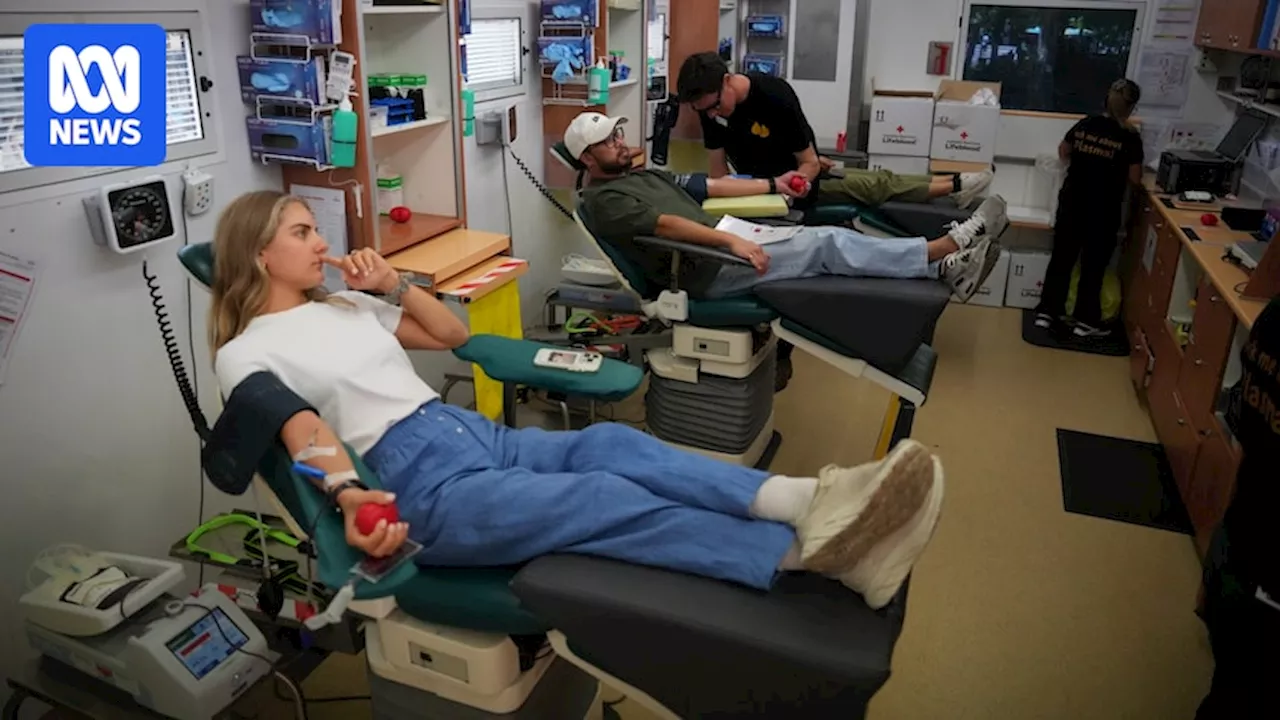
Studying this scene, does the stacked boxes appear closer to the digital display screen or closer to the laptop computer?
the laptop computer

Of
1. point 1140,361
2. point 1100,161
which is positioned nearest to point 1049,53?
point 1100,161

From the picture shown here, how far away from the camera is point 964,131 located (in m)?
5.00

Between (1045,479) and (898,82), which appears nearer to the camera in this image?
A: (1045,479)

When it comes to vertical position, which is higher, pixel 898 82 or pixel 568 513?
pixel 898 82

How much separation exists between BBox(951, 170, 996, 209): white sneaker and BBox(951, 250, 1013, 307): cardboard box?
36.0 inches

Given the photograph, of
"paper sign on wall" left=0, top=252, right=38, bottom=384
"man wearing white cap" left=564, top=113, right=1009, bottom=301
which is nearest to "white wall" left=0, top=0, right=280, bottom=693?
"paper sign on wall" left=0, top=252, right=38, bottom=384

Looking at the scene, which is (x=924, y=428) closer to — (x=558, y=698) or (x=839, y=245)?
(x=839, y=245)

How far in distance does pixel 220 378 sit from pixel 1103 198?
163 inches

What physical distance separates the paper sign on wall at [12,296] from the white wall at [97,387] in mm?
18

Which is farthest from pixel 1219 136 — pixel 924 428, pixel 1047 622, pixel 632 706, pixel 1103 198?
pixel 632 706

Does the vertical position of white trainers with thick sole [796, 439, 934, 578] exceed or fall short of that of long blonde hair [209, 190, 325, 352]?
it falls short

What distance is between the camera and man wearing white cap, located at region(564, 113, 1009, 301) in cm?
288

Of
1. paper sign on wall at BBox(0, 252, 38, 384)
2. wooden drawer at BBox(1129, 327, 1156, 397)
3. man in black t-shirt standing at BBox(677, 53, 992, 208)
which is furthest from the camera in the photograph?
wooden drawer at BBox(1129, 327, 1156, 397)

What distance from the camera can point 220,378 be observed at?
5.58 ft
